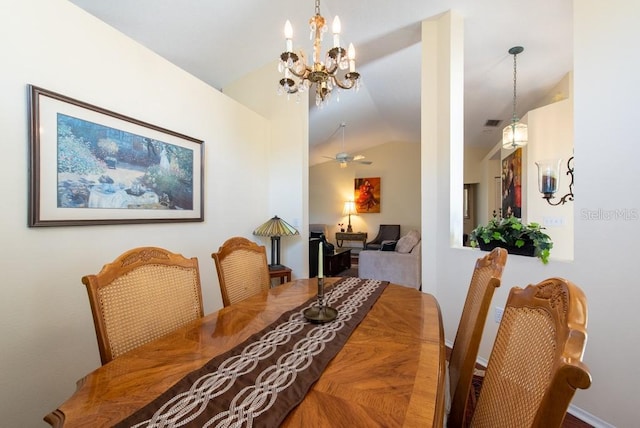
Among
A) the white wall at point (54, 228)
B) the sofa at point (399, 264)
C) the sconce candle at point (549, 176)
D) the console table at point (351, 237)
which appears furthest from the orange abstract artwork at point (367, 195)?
the white wall at point (54, 228)

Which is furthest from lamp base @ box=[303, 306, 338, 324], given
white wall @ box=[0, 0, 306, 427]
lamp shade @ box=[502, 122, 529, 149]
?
lamp shade @ box=[502, 122, 529, 149]

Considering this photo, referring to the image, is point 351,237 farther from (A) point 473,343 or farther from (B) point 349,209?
(A) point 473,343

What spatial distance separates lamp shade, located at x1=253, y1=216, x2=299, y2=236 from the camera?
10.2 feet

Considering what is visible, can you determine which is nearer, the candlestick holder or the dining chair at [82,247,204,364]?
the dining chair at [82,247,204,364]

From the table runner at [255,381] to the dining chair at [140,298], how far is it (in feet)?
1.42

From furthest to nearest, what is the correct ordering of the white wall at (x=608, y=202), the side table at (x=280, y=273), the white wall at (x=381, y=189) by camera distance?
the white wall at (x=381, y=189), the side table at (x=280, y=273), the white wall at (x=608, y=202)

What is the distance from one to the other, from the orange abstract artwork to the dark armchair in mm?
609

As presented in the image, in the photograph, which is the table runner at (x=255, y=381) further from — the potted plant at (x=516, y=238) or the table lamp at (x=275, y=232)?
the table lamp at (x=275, y=232)

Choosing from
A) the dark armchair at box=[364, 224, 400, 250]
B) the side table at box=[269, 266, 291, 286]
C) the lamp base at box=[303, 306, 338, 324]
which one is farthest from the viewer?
the dark armchair at box=[364, 224, 400, 250]

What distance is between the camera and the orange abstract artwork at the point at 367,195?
7938 millimetres

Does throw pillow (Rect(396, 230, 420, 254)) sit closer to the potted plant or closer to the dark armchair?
the potted plant

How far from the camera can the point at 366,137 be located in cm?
707

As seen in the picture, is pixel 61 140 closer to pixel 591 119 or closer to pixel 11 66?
pixel 11 66

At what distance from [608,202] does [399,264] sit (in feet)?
9.68
